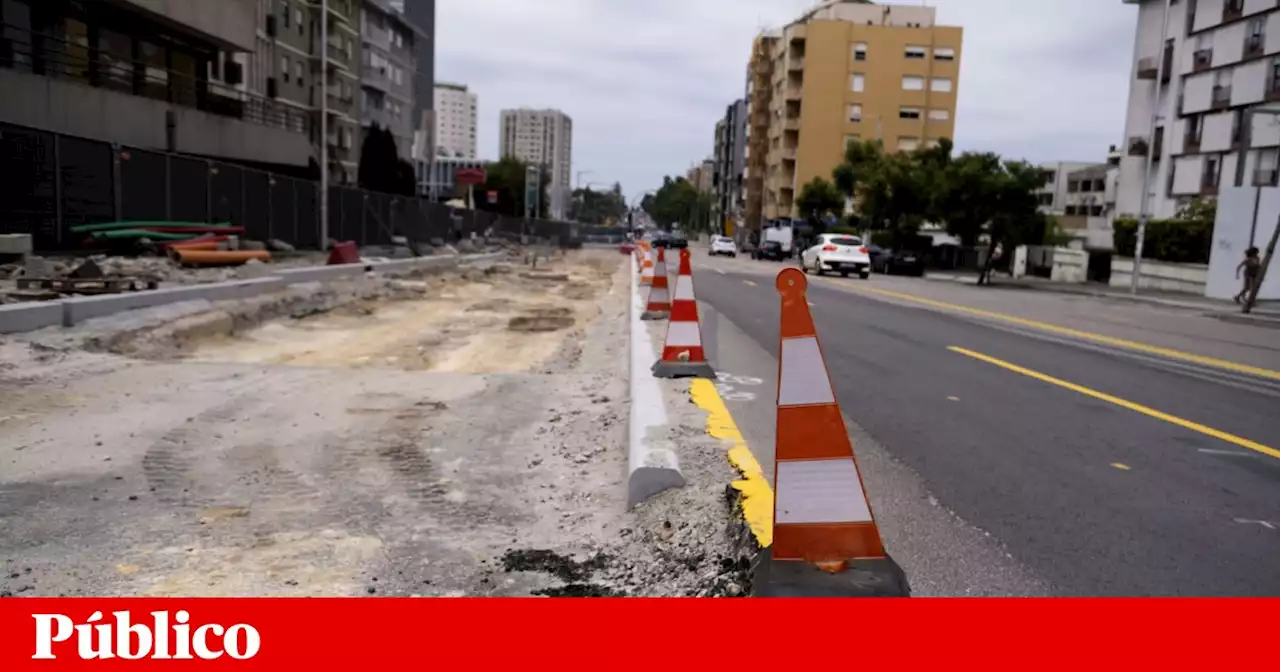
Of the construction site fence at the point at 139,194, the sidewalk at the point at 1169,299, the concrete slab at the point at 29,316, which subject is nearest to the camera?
the concrete slab at the point at 29,316

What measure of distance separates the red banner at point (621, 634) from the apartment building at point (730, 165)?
117318 millimetres

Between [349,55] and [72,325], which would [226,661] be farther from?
[349,55]

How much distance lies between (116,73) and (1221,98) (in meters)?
50.9

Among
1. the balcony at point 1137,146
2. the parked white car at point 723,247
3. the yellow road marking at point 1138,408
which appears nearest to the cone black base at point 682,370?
the yellow road marking at point 1138,408

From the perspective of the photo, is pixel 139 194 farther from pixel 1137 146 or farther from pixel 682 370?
pixel 1137 146

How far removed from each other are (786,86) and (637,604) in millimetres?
88268

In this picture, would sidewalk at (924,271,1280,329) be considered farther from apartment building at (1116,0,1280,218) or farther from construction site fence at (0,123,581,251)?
construction site fence at (0,123,581,251)

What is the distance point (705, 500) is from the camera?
425cm

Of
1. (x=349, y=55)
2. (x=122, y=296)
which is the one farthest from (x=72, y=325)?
(x=349, y=55)

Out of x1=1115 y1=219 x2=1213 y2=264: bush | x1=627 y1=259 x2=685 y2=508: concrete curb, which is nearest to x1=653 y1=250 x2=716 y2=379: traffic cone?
x1=627 y1=259 x2=685 y2=508: concrete curb

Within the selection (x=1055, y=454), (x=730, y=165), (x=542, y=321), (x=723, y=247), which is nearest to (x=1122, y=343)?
(x=1055, y=454)

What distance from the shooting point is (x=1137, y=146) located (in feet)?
178

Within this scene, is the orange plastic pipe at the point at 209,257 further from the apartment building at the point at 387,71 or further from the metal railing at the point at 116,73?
the apartment building at the point at 387,71

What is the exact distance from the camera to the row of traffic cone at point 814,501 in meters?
3.09
